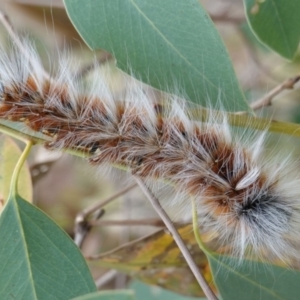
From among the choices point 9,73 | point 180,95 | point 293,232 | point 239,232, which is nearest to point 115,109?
point 180,95

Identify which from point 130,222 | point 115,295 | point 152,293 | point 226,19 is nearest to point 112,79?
point 130,222

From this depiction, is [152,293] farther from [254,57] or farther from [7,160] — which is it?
[254,57]

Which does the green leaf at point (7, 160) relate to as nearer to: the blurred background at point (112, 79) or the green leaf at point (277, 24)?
the blurred background at point (112, 79)

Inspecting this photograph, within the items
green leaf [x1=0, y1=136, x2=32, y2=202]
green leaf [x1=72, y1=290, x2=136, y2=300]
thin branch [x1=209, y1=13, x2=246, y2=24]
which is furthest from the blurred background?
green leaf [x1=72, y1=290, x2=136, y2=300]

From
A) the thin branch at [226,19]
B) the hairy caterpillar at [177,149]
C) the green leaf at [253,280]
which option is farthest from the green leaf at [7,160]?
the thin branch at [226,19]

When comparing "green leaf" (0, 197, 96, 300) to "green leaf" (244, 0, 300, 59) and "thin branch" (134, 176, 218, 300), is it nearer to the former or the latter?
"thin branch" (134, 176, 218, 300)
